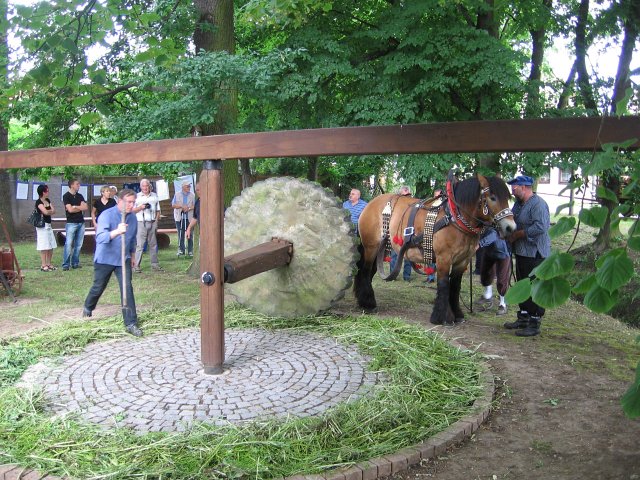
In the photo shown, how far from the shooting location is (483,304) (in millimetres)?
8742

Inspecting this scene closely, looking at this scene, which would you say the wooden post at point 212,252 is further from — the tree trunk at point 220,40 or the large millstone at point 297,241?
the tree trunk at point 220,40

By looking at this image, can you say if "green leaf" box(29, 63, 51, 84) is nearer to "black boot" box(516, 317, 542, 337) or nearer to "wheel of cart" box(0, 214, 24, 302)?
"wheel of cart" box(0, 214, 24, 302)

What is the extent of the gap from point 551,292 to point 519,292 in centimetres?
14

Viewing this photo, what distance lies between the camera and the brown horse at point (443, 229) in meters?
6.77

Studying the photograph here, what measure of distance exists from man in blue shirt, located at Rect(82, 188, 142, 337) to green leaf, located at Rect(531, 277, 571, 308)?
4.98m

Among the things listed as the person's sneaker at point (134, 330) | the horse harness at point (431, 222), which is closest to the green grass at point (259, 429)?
the person's sneaker at point (134, 330)

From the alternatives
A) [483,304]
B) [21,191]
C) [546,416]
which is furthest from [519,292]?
[21,191]

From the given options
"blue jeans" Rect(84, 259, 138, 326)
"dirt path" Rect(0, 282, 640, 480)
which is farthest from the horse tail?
"blue jeans" Rect(84, 259, 138, 326)

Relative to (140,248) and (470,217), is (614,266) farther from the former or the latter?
(140,248)

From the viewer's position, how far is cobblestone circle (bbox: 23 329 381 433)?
4148 mm

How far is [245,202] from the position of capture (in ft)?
21.7

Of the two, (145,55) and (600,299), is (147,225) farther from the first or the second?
(600,299)

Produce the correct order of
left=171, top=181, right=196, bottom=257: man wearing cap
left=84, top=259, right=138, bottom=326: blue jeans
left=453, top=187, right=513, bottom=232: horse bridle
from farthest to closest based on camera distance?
left=171, top=181, right=196, bottom=257: man wearing cap → left=453, top=187, right=513, bottom=232: horse bridle → left=84, top=259, right=138, bottom=326: blue jeans

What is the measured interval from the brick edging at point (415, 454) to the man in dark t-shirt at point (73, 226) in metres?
9.70
